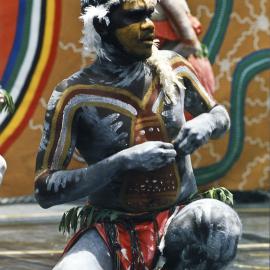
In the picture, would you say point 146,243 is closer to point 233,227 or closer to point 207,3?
point 233,227

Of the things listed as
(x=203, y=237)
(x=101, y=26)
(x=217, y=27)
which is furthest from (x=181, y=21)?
(x=203, y=237)

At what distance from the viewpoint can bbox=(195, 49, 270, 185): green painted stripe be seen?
33.1 ft

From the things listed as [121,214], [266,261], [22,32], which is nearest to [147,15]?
[121,214]

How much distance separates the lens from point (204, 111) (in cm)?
502

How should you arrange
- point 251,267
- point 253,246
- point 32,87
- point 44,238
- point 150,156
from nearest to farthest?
1. point 150,156
2. point 251,267
3. point 253,246
4. point 44,238
5. point 32,87

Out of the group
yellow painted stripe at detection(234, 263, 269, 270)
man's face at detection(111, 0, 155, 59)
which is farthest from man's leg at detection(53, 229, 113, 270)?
yellow painted stripe at detection(234, 263, 269, 270)

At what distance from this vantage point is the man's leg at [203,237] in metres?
4.62

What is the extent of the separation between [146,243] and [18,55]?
16.3 ft

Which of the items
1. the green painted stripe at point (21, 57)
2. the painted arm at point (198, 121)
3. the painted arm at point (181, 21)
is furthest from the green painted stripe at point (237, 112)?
the painted arm at point (198, 121)

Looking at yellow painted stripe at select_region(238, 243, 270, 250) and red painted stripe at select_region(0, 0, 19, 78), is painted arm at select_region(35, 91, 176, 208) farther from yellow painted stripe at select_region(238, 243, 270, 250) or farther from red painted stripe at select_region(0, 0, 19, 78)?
red painted stripe at select_region(0, 0, 19, 78)

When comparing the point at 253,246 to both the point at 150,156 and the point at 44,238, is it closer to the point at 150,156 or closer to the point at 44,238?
the point at 44,238

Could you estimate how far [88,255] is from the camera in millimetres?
4664

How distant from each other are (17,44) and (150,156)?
5.17 metres

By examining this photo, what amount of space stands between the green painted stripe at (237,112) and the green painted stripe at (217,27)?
27cm
